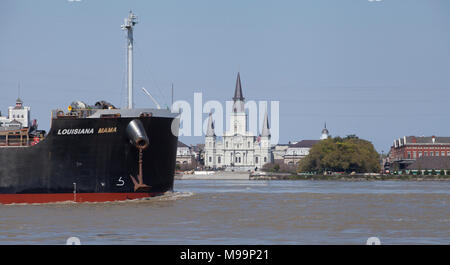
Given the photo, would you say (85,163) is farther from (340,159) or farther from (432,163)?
(432,163)

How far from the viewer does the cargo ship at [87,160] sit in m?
41.2

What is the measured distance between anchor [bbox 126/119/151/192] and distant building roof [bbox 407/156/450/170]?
133 m

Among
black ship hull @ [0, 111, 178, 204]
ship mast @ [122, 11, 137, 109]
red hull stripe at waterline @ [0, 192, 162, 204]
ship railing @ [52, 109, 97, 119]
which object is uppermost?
ship mast @ [122, 11, 137, 109]

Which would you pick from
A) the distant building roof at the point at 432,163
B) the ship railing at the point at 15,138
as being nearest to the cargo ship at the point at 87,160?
the ship railing at the point at 15,138

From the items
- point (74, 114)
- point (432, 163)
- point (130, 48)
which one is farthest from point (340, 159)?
point (74, 114)

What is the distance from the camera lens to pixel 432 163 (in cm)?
17050

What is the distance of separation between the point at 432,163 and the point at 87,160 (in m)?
141

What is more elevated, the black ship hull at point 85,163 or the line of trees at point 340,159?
the line of trees at point 340,159

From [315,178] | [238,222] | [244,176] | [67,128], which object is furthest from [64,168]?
[244,176]

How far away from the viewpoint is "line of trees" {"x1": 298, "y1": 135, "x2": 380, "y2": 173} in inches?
6368

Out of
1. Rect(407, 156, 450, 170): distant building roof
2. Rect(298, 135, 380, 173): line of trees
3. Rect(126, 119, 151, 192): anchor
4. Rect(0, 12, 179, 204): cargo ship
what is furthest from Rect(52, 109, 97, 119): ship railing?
Rect(407, 156, 450, 170): distant building roof

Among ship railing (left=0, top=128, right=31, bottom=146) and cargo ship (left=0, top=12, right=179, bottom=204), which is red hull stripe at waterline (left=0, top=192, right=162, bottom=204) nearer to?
cargo ship (left=0, top=12, right=179, bottom=204)

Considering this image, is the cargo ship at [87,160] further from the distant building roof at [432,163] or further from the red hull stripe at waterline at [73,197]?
the distant building roof at [432,163]

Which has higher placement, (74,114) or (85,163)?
(74,114)
